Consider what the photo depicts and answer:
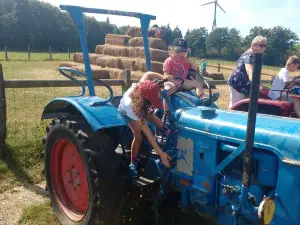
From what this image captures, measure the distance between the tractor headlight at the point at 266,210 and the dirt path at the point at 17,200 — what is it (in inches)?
97.5

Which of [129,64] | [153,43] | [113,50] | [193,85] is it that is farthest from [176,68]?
[113,50]

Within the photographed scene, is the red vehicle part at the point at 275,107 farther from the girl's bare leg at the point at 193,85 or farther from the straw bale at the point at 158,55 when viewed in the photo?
the straw bale at the point at 158,55

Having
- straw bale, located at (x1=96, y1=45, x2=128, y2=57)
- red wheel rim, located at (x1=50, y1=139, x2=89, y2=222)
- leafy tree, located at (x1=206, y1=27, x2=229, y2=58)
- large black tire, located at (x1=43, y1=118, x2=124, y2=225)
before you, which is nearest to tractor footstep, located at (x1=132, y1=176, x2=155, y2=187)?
large black tire, located at (x1=43, y1=118, x2=124, y2=225)

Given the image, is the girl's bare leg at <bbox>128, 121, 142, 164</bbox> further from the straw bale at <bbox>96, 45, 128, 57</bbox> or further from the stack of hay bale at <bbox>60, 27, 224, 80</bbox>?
the straw bale at <bbox>96, 45, 128, 57</bbox>

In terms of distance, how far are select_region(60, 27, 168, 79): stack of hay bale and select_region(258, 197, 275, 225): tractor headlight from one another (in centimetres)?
1435

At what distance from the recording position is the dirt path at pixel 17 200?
3.51 m

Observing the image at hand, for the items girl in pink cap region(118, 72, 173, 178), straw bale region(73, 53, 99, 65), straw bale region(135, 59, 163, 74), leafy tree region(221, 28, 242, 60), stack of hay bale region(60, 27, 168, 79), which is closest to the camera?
girl in pink cap region(118, 72, 173, 178)

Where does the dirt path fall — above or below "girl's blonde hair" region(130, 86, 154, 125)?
below

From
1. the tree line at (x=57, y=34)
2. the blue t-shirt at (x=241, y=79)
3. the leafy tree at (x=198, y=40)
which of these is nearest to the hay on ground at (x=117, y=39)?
the blue t-shirt at (x=241, y=79)

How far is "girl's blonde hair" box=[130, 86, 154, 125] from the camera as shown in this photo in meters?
2.85

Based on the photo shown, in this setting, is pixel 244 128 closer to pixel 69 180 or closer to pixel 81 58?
pixel 69 180

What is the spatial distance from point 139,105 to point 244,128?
889 mm

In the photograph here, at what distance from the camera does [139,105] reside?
9.35 ft

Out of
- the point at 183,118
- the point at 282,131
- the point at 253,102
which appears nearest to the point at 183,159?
the point at 183,118
